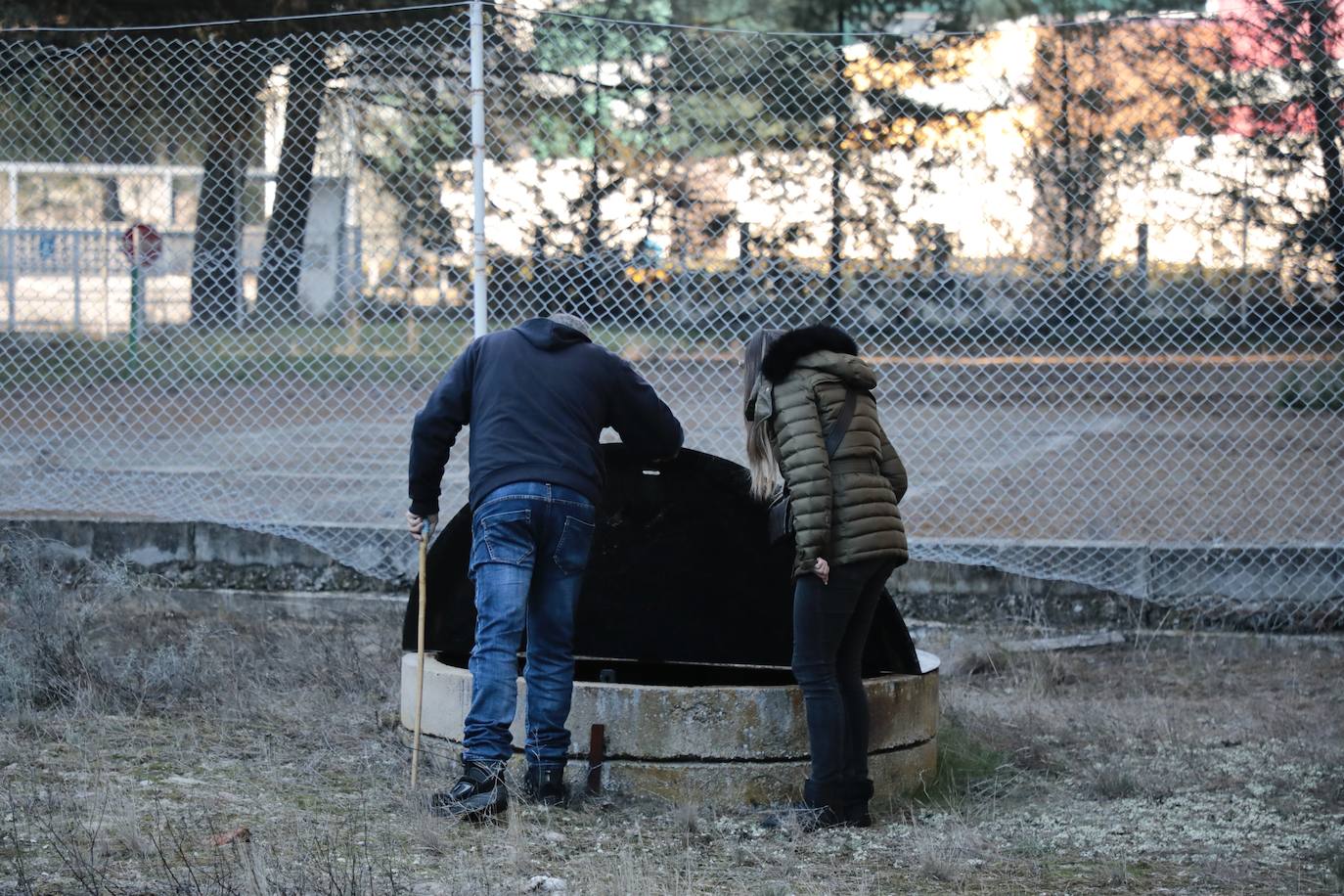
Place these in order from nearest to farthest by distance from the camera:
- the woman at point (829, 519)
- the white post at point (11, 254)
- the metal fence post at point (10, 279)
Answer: the woman at point (829, 519) < the white post at point (11, 254) < the metal fence post at point (10, 279)

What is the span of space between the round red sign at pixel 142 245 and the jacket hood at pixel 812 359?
6.03m

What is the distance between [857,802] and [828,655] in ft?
1.74

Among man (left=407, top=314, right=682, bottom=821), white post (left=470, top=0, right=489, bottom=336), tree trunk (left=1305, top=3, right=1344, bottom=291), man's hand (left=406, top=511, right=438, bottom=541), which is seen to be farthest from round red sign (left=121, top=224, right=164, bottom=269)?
tree trunk (left=1305, top=3, right=1344, bottom=291)

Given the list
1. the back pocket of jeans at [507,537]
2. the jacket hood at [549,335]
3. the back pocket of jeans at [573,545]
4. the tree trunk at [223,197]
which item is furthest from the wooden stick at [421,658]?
the tree trunk at [223,197]

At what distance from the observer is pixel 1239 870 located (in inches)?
179

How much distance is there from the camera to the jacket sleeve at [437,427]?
4953mm

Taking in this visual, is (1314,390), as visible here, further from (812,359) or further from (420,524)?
(420,524)

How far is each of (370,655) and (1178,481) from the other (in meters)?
5.90

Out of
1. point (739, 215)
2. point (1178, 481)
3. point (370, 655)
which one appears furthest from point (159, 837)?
point (1178, 481)

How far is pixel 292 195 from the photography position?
32.2 feet

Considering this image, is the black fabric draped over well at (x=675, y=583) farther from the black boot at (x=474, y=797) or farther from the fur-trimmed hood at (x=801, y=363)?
the black boot at (x=474, y=797)

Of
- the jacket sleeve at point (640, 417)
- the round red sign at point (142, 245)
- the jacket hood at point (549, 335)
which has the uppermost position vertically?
the round red sign at point (142, 245)

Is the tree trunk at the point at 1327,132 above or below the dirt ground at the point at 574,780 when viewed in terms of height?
above

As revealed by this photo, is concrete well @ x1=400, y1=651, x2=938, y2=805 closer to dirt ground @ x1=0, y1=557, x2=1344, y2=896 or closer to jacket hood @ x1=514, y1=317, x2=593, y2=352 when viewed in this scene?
dirt ground @ x1=0, y1=557, x2=1344, y2=896
